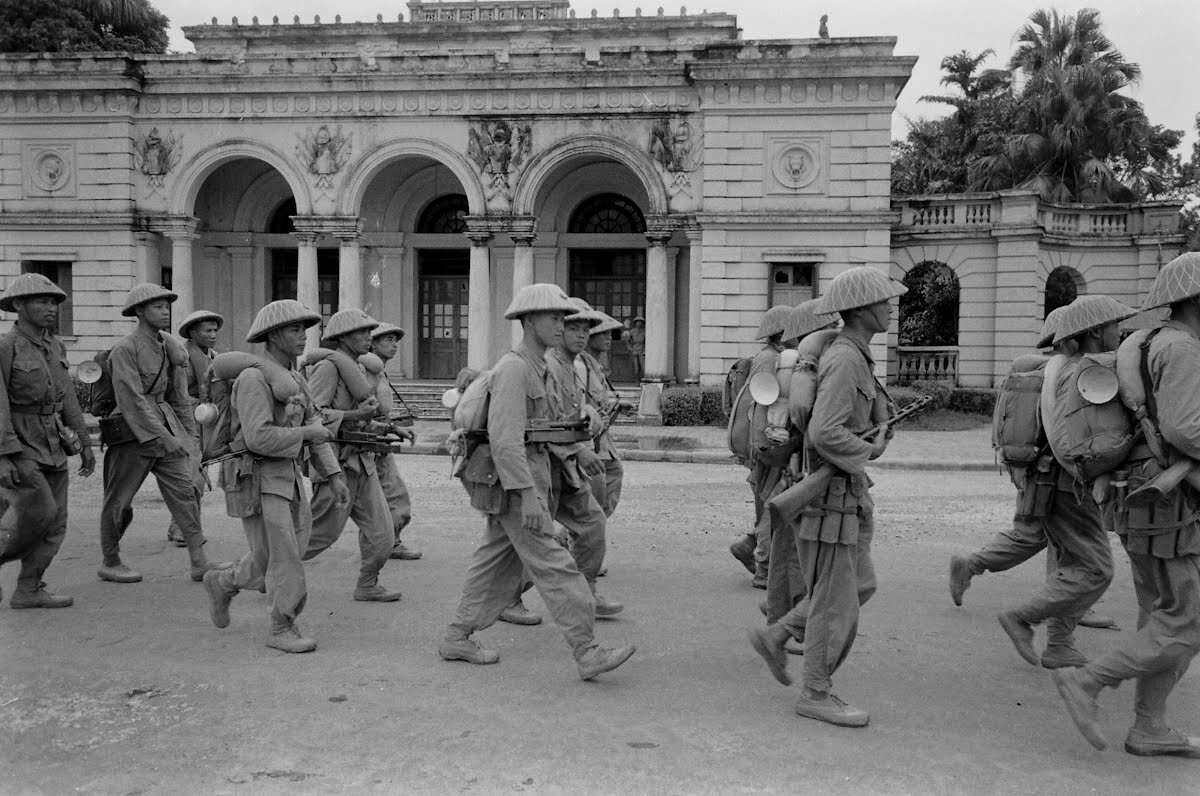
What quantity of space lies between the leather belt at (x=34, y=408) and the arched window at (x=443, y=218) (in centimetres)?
1893

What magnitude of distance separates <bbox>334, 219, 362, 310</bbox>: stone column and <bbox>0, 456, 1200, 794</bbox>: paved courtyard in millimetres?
15422

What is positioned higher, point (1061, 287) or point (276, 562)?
point (1061, 287)

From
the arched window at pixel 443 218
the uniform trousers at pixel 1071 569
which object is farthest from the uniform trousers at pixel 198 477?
the arched window at pixel 443 218

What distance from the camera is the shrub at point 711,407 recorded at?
20.8 m

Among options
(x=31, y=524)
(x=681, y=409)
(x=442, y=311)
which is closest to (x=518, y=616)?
(x=31, y=524)

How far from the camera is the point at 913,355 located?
79.9ft

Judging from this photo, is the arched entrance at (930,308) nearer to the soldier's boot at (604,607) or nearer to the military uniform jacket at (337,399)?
the soldier's boot at (604,607)

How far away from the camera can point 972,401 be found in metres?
22.6

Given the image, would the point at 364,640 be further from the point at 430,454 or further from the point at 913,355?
the point at 913,355

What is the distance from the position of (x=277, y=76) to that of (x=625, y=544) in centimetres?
1703

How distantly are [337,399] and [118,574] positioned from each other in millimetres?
2203

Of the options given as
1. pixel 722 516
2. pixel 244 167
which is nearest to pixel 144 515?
pixel 722 516

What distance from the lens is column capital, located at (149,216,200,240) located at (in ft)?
74.9

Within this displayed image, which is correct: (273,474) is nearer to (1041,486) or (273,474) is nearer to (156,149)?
(1041,486)
